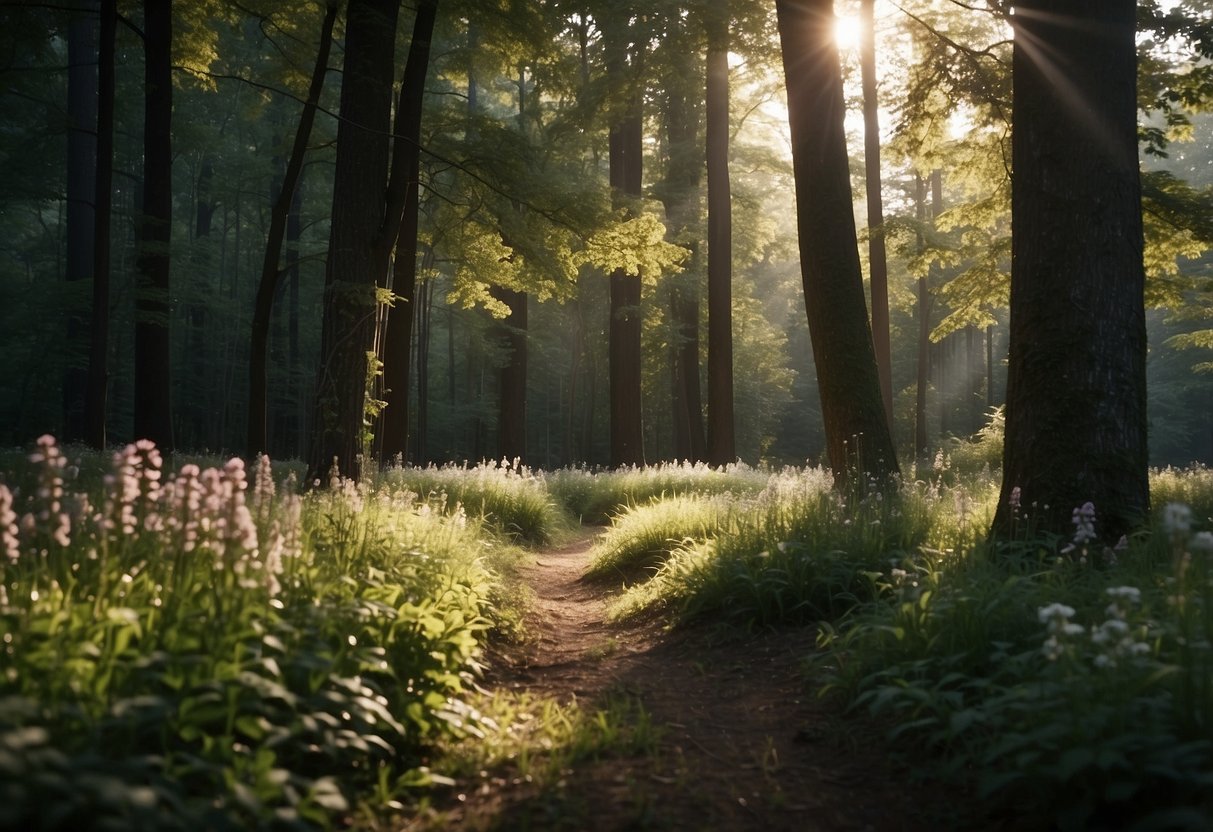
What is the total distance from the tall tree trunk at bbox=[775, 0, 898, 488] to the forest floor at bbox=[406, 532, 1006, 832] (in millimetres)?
3233

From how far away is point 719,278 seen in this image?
17.1m

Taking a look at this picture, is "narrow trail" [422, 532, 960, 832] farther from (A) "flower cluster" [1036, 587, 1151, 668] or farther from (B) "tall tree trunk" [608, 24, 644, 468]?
(B) "tall tree trunk" [608, 24, 644, 468]

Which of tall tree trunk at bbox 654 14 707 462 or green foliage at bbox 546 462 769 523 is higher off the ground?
tall tree trunk at bbox 654 14 707 462

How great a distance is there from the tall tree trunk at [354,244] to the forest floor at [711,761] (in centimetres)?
348

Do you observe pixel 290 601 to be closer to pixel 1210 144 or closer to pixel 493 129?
pixel 493 129

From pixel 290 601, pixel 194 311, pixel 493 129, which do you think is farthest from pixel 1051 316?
pixel 194 311

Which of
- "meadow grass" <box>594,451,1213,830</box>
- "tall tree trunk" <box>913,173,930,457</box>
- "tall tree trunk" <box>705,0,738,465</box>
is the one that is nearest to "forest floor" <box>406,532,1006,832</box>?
"meadow grass" <box>594,451,1213,830</box>

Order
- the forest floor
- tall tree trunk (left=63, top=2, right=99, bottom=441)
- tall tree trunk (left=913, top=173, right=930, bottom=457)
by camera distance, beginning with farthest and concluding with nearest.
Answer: tall tree trunk (left=913, top=173, right=930, bottom=457) < tall tree trunk (left=63, top=2, right=99, bottom=441) < the forest floor

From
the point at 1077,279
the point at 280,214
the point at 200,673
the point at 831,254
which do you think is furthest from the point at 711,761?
the point at 280,214

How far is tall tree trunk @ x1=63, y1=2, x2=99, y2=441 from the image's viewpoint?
19938 mm

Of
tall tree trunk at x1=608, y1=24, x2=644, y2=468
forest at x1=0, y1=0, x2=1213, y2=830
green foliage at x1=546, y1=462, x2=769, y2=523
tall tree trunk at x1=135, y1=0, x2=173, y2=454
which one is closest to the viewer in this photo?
forest at x1=0, y1=0, x2=1213, y2=830

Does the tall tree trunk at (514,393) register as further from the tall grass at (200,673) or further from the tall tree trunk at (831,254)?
the tall grass at (200,673)

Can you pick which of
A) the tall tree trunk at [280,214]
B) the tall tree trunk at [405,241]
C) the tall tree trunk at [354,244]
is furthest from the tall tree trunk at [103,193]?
the tall tree trunk at [354,244]

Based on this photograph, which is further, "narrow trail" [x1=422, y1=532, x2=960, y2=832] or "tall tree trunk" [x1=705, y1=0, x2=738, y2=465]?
"tall tree trunk" [x1=705, y1=0, x2=738, y2=465]
